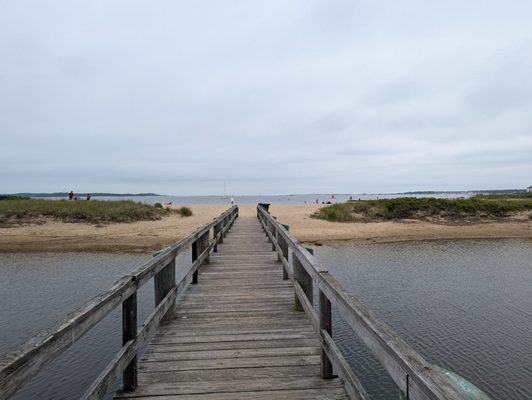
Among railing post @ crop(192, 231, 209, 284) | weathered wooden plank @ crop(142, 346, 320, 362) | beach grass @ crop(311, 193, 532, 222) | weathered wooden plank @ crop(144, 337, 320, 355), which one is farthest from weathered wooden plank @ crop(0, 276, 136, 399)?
beach grass @ crop(311, 193, 532, 222)

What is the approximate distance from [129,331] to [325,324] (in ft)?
6.22

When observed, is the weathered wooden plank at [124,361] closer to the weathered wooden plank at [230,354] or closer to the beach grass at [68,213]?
the weathered wooden plank at [230,354]

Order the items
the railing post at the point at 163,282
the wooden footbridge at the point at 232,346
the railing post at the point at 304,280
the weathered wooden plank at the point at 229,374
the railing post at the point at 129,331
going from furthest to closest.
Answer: the railing post at the point at 304,280 < the railing post at the point at 163,282 < the weathered wooden plank at the point at 229,374 < the railing post at the point at 129,331 < the wooden footbridge at the point at 232,346

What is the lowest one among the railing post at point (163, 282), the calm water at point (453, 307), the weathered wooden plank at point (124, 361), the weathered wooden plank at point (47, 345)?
the calm water at point (453, 307)

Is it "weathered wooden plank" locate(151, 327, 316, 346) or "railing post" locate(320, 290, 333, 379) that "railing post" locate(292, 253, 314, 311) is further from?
"railing post" locate(320, 290, 333, 379)

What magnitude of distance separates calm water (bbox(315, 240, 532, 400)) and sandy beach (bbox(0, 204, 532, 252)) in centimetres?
564

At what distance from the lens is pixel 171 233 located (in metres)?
24.2

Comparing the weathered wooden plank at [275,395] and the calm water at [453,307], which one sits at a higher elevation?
the weathered wooden plank at [275,395]

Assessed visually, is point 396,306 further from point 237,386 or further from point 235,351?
point 237,386

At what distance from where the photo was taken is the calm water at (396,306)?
646 cm

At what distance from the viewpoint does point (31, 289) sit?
11.5 m

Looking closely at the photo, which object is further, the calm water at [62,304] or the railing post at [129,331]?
the calm water at [62,304]

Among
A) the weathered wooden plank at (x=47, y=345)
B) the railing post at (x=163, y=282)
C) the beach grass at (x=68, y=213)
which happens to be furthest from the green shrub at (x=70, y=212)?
the weathered wooden plank at (x=47, y=345)

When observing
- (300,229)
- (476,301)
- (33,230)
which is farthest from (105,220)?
(476,301)
